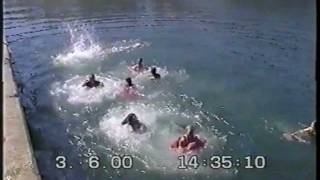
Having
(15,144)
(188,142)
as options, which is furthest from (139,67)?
(15,144)

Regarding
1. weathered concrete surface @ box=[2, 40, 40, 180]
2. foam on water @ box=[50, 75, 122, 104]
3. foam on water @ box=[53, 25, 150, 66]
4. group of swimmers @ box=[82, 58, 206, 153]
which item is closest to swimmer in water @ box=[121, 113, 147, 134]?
group of swimmers @ box=[82, 58, 206, 153]

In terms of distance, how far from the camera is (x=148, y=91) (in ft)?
17.0

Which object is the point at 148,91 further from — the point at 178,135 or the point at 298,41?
the point at 298,41

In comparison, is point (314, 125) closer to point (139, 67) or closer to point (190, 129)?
point (190, 129)

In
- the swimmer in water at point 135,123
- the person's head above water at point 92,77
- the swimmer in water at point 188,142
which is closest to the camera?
the swimmer in water at point 188,142

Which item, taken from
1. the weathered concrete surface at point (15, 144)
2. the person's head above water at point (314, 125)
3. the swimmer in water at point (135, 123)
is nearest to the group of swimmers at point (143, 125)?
the swimmer in water at point (135, 123)

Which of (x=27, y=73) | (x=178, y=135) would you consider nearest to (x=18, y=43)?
(x=27, y=73)

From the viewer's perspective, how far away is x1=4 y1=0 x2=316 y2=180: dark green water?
477 cm

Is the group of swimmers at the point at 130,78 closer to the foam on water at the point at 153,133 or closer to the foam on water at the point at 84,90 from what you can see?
the foam on water at the point at 84,90

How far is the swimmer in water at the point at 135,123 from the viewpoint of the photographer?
16.5 feet

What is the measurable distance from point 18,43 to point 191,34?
51.4 inches

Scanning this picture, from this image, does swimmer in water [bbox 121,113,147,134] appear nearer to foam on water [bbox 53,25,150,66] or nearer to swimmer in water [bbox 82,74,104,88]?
swimmer in water [bbox 82,74,104,88]

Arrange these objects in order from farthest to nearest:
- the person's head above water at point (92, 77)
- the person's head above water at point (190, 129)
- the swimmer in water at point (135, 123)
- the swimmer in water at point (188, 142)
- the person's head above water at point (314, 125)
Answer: the person's head above water at point (92, 77) → the swimmer in water at point (135, 123) → the person's head above water at point (190, 129) → the swimmer in water at point (188, 142) → the person's head above water at point (314, 125)

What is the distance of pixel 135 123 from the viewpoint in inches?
200
